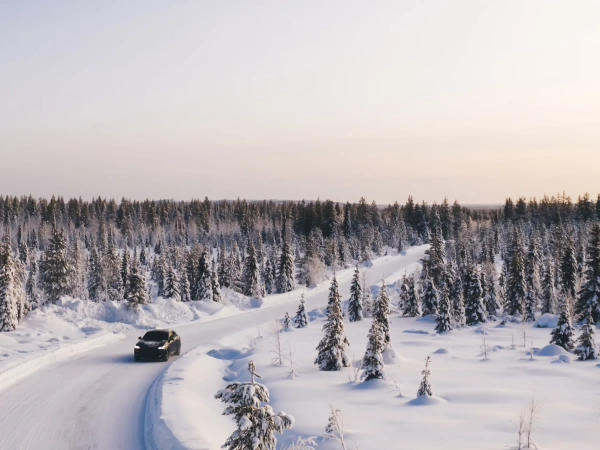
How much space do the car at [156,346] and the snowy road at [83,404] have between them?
1.41 ft

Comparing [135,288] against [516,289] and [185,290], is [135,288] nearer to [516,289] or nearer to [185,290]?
[185,290]

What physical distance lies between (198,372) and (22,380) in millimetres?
6260

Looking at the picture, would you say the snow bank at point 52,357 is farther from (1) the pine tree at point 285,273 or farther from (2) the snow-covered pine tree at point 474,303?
(1) the pine tree at point 285,273

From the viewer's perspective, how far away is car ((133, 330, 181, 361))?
22812mm

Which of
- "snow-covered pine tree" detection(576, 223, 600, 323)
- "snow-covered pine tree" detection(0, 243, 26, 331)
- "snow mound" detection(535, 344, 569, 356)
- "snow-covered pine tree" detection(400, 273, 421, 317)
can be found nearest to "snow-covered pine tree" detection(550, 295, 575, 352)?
"snow mound" detection(535, 344, 569, 356)

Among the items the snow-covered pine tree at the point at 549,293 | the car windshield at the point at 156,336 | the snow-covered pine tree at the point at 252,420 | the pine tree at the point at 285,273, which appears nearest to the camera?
the snow-covered pine tree at the point at 252,420

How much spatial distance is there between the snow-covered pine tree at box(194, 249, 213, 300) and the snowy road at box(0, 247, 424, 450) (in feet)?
96.6

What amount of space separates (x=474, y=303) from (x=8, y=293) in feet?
129

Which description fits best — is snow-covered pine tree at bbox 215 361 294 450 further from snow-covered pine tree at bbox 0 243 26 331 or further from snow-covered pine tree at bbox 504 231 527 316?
snow-covered pine tree at bbox 504 231 527 316

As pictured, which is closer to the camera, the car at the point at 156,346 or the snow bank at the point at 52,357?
the snow bank at the point at 52,357

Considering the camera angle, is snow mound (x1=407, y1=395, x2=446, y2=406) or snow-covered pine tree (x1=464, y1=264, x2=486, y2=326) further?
snow-covered pine tree (x1=464, y1=264, x2=486, y2=326)

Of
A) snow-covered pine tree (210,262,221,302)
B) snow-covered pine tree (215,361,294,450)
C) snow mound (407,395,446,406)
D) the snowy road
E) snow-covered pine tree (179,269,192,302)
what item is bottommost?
snow-covered pine tree (179,269,192,302)

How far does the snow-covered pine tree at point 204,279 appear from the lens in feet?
183

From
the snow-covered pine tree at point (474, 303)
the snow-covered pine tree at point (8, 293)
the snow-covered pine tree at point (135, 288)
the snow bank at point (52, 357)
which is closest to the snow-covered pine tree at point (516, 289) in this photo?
the snow-covered pine tree at point (474, 303)
